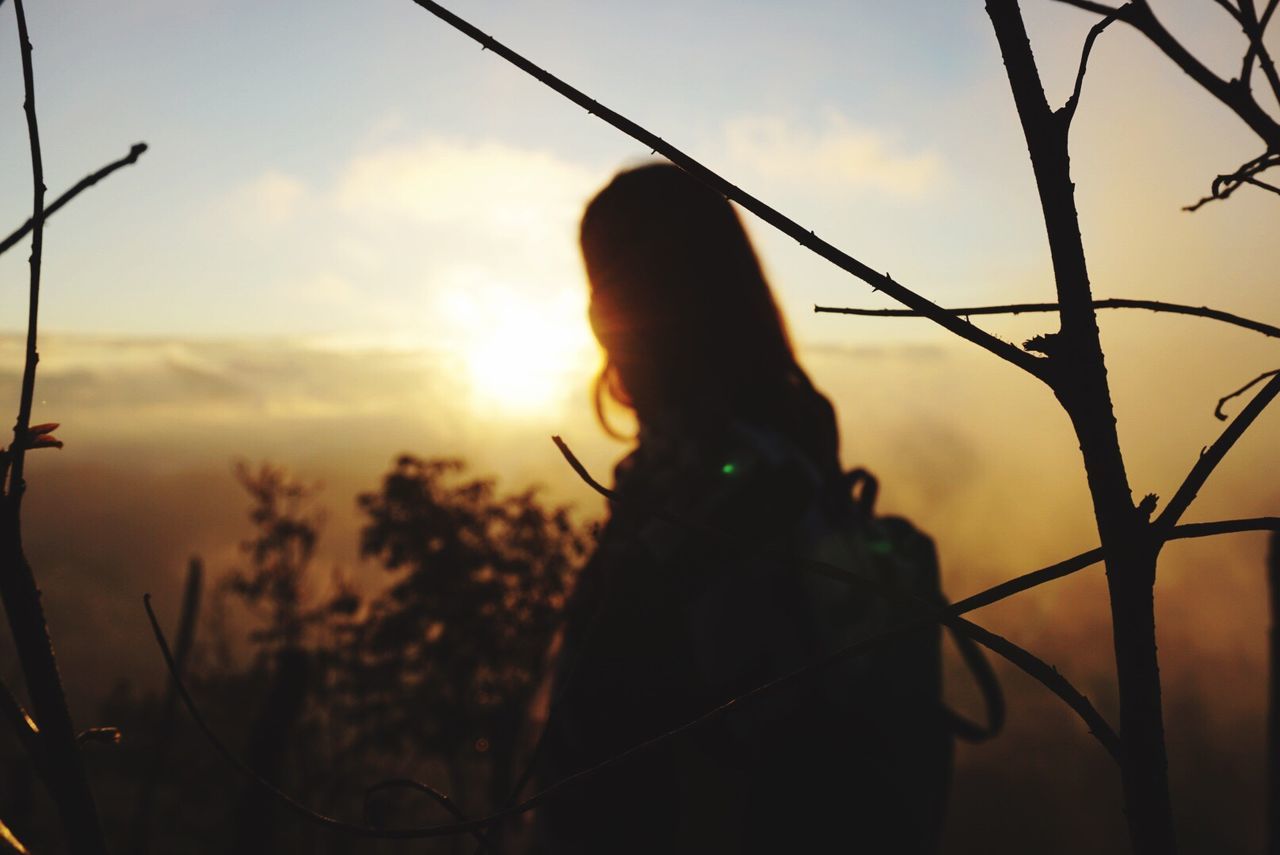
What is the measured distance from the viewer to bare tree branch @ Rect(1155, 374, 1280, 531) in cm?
55

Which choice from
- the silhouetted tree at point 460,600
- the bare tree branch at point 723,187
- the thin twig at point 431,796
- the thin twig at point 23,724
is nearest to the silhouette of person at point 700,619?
the thin twig at point 431,796

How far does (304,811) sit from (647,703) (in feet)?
6.70

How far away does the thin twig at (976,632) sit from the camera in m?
0.53

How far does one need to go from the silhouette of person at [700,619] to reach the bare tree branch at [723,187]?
165cm

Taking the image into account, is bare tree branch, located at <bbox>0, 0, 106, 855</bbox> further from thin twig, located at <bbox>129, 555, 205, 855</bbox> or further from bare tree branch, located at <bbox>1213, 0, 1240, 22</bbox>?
thin twig, located at <bbox>129, 555, 205, 855</bbox>

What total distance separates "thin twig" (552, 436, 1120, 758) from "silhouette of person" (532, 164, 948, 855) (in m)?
1.59

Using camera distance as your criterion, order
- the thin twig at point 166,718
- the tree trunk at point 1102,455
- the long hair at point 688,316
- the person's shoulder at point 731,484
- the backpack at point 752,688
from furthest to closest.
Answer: the thin twig at point 166,718, the long hair at point 688,316, the person's shoulder at point 731,484, the backpack at point 752,688, the tree trunk at point 1102,455

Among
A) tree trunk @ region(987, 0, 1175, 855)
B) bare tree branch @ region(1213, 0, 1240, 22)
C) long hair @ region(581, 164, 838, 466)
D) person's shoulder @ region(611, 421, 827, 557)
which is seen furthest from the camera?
long hair @ region(581, 164, 838, 466)

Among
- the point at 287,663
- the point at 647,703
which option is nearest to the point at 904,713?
the point at 647,703

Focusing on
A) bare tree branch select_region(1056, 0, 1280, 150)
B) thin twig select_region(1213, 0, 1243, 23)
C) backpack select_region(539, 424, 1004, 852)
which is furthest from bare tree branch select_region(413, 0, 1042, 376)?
backpack select_region(539, 424, 1004, 852)

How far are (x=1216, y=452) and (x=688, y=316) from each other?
2460 mm

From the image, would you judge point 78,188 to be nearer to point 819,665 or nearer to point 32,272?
point 32,272

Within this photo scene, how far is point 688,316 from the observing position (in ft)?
9.78

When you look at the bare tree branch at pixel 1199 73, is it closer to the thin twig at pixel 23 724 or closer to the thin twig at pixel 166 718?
the thin twig at pixel 23 724
